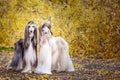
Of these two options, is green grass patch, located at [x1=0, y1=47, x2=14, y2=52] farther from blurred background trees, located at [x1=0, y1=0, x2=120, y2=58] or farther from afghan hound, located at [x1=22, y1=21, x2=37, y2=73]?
afghan hound, located at [x1=22, y1=21, x2=37, y2=73]

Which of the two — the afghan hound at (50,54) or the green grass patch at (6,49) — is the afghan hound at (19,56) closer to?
the afghan hound at (50,54)

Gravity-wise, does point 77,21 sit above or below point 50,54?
above

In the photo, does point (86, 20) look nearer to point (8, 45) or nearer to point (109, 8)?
point (109, 8)

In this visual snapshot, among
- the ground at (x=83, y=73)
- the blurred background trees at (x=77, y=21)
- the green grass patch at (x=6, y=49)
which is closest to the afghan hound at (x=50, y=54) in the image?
the ground at (x=83, y=73)

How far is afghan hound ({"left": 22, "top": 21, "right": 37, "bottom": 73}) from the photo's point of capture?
11.0 metres

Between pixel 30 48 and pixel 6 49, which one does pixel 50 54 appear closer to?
pixel 30 48

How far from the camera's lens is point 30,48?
11.1 metres

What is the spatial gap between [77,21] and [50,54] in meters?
4.81

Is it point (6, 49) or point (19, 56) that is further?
point (6, 49)

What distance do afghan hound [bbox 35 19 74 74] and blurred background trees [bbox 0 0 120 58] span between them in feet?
14.2

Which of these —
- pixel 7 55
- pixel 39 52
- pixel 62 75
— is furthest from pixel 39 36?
pixel 7 55

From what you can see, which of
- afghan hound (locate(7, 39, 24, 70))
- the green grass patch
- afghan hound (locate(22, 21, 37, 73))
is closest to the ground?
afghan hound (locate(7, 39, 24, 70))

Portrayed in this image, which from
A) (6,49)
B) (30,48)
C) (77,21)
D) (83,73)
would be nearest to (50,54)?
(30,48)

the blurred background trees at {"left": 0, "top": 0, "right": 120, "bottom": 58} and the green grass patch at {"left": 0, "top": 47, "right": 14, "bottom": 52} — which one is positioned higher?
the blurred background trees at {"left": 0, "top": 0, "right": 120, "bottom": 58}
